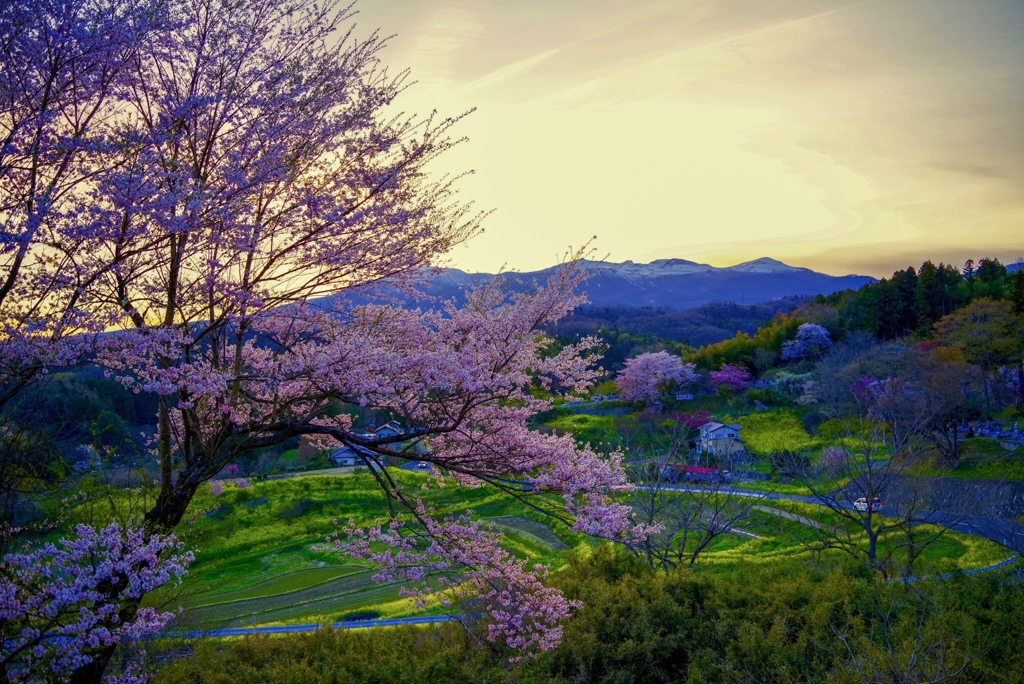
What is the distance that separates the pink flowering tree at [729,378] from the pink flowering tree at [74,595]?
34.3 meters

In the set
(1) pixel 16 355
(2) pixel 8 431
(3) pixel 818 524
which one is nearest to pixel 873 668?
(1) pixel 16 355

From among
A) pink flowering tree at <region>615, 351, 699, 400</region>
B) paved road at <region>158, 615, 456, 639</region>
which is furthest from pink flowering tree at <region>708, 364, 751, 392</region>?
paved road at <region>158, 615, 456, 639</region>

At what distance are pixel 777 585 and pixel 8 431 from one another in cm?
917

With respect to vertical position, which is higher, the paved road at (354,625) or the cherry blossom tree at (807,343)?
the cherry blossom tree at (807,343)

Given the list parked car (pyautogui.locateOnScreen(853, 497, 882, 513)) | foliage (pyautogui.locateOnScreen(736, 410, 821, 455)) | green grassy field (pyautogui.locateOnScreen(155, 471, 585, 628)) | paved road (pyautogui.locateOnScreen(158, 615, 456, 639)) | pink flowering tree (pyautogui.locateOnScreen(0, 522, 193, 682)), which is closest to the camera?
pink flowering tree (pyautogui.locateOnScreen(0, 522, 193, 682))

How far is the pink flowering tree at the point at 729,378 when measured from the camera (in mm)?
35844

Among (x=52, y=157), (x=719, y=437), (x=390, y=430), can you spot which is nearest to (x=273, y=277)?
(x=52, y=157)

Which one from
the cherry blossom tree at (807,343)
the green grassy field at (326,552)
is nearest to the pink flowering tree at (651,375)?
the cherry blossom tree at (807,343)

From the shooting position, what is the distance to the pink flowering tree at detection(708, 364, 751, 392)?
35.8m

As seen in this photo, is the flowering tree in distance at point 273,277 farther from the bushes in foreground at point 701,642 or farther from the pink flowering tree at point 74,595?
the bushes in foreground at point 701,642

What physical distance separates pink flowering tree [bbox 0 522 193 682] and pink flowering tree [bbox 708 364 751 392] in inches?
1349

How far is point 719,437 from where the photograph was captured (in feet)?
94.3

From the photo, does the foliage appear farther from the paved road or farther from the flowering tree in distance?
the flowering tree in distance

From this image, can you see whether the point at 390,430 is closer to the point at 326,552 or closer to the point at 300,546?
the point at 326,552
